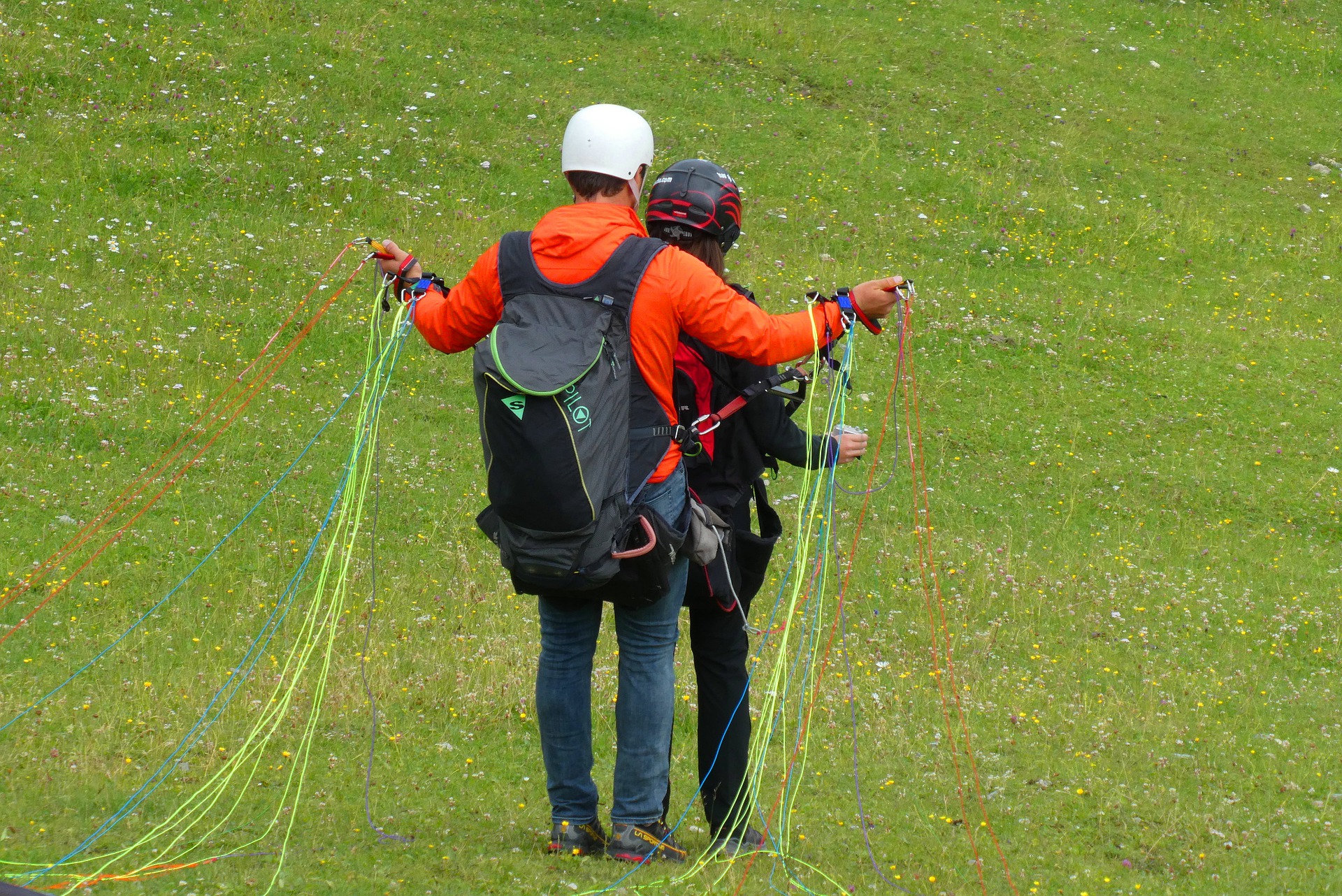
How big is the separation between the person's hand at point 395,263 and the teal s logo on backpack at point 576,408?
1.27 metres

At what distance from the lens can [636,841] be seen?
487 cm

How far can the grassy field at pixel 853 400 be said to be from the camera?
254 inches

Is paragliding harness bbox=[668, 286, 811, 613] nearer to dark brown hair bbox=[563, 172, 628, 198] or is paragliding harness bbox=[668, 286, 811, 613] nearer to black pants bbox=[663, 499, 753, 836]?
black pants bbox=[663, 499, 753, 836]

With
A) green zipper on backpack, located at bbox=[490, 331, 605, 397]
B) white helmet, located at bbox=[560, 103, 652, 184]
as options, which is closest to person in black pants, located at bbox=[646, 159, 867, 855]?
white helmet, located at bbox=[560, 103, 652, 184]

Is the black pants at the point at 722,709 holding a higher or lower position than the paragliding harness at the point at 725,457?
lower

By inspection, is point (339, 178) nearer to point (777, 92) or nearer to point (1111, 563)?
point (777, 92)

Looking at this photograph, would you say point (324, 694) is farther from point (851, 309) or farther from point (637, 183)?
point (851, 309)

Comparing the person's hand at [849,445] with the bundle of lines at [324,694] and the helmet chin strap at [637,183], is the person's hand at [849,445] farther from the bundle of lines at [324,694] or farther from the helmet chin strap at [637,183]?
the helmet chin strap at [637,183]

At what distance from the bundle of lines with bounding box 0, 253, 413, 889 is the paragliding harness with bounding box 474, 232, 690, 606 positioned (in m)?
0.80

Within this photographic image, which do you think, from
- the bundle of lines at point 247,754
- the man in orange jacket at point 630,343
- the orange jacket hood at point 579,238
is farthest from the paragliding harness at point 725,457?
the bundle of lines at point 247,754

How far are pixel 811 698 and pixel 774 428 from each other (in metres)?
3.28

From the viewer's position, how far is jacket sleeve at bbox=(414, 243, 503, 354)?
4.53 metres

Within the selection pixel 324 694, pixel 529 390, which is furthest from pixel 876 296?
pixel 324 694

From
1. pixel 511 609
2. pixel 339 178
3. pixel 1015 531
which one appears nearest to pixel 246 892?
pixel 511 609
